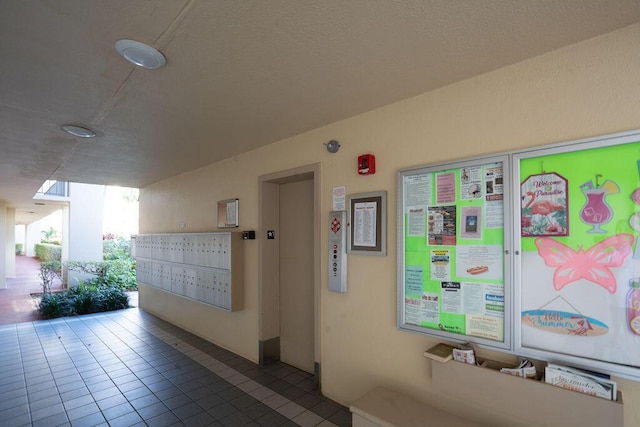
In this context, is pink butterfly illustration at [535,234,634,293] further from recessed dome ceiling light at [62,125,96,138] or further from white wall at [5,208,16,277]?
white wall at [5,208,16,277]

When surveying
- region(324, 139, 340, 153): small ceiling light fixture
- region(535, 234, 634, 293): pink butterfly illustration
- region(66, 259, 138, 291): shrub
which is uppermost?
region(324, 139, 340, 153): small ceiling light fixture

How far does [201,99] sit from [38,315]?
689 centimetres

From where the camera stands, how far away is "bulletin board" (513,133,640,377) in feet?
5.01

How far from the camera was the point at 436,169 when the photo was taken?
2172 millimetres

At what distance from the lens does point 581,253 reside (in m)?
1.65

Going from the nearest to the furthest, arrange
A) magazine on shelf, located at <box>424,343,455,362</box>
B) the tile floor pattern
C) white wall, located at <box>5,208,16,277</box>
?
magazine on shelf, located at <box>424,343,455,362</box> < the tile floor pattern < white wall, located at <box>5,208,16,277</box>

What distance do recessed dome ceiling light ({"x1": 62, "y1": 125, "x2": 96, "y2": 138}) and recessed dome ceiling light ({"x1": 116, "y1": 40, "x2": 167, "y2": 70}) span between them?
1692 millimetres

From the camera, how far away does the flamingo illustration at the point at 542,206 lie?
1728mm

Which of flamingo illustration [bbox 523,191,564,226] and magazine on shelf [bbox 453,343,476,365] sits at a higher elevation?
flamingo illustration [bbox 523,191,564,226]

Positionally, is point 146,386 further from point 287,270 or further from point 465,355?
point 465,355

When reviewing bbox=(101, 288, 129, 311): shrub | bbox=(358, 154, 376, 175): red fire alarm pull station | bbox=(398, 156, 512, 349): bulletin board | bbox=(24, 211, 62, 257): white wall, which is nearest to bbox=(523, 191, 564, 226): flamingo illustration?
bbox=(398, 156, 512, 349): bulletin board

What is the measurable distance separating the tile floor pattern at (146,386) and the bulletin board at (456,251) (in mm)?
A: 1285

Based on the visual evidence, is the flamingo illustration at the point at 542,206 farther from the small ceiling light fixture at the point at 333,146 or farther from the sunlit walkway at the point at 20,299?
the sunlit walkway at the point at 20,299

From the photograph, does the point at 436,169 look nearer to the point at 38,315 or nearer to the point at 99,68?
the point at 99,68
